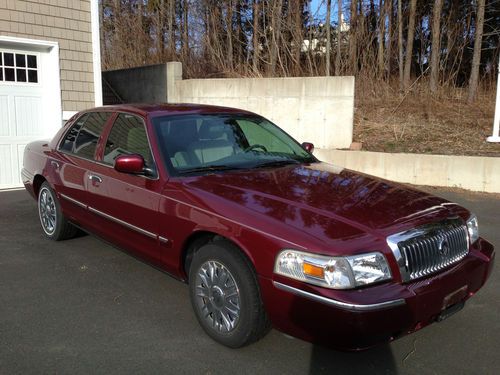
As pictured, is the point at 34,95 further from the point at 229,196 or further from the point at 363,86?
the point at 363,86

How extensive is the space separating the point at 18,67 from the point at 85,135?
5.10 metres

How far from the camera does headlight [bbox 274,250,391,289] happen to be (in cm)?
272

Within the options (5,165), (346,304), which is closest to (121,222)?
(346,304)

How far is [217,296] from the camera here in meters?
3.30

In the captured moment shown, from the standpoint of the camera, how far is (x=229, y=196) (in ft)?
11.0

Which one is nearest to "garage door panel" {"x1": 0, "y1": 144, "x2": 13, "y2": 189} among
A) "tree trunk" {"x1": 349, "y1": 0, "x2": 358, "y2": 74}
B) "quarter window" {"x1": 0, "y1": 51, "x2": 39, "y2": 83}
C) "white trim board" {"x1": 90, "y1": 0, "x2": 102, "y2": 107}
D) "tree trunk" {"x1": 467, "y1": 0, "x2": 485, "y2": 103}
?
"quarter window" {"x1": 0, "y1": 51, "x2": 39, "y2": 83}

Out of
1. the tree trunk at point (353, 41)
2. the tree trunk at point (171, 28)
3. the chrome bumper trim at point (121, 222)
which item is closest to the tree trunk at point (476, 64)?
the tree trunk at point (353, 41)

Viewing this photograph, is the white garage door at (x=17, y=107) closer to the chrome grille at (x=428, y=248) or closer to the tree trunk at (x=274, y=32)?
the tree trunk at (x=274, y=32)

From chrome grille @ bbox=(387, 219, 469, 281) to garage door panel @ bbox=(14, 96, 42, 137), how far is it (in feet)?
27.5

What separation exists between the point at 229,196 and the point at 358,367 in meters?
1.37

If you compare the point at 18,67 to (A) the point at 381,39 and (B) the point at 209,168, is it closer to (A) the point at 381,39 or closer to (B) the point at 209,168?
(B) the point at 209,168

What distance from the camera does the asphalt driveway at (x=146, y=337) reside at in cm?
311

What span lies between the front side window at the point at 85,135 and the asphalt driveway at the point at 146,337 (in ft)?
3.83

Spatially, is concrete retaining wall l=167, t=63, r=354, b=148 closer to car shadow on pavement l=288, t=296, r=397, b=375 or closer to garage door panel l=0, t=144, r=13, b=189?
garage door panel l=0, t=144, r=13, b=189
